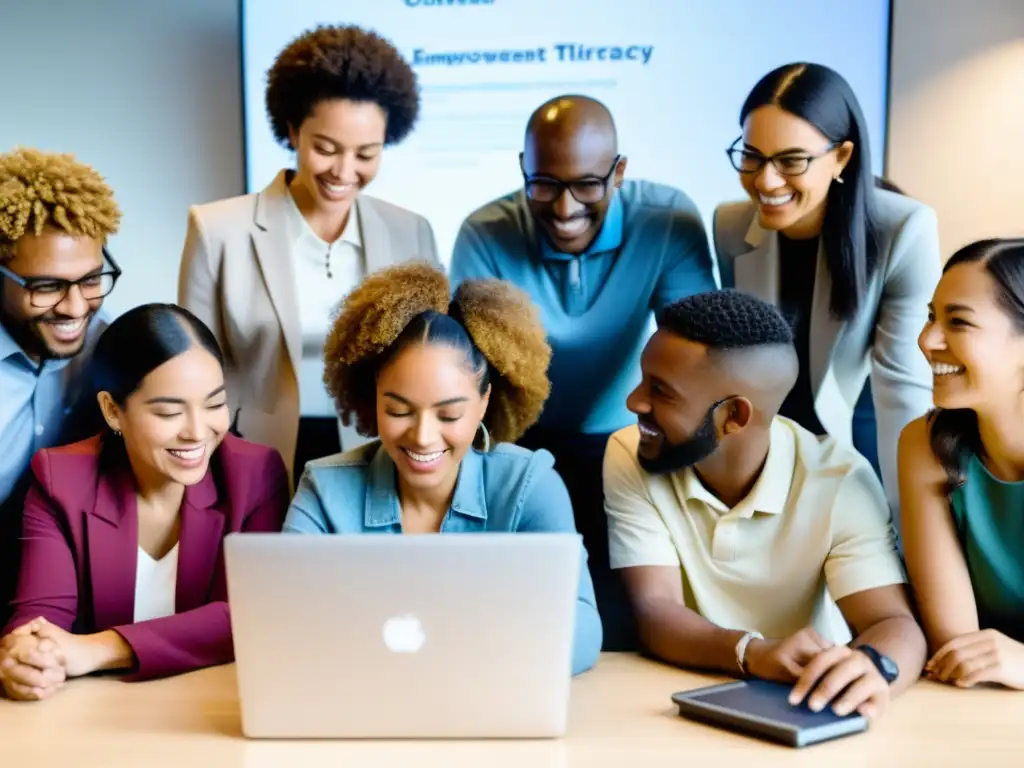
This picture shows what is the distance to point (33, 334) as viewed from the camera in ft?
7.05

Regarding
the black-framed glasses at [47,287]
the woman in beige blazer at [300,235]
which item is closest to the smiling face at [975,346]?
the woman in beige blazer at [300,235]

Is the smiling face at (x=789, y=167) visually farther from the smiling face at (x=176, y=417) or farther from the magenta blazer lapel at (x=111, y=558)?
the magenta blazer lapel at (x=111, y=558)

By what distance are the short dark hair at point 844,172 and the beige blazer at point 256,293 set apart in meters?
0.93

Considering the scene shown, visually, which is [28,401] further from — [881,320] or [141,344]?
[881,320]

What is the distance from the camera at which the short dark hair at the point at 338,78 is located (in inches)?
99.4

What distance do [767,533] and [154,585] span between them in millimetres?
1081

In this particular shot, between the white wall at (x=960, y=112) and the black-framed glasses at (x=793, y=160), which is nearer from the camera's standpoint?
the black-framed glasses at (x=793, y=160)

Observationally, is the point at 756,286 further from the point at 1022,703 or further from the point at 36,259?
the point at 36,259

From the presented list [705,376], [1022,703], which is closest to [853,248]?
[705,376]

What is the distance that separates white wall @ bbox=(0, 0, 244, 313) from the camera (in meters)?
3.44

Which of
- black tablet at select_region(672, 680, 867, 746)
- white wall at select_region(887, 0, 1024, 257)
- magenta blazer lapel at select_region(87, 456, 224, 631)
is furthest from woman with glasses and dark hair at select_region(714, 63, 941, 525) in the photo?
magenta blazer lapel at select_region(87, 456, 224, 631)

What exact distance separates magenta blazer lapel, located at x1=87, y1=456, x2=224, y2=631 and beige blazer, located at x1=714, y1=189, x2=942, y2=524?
1363 millimetres

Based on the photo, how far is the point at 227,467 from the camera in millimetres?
1998

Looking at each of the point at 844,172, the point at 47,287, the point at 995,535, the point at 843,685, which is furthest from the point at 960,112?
the point at 47,287
